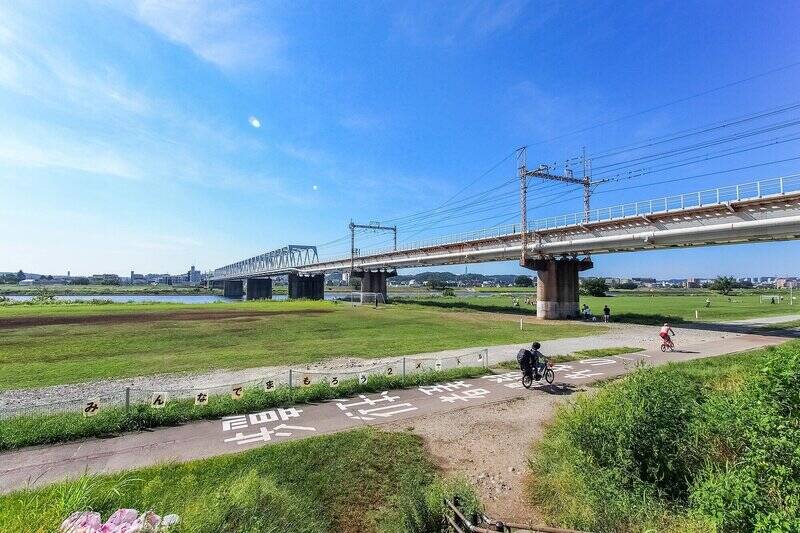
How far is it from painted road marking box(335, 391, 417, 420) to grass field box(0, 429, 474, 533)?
156 cm

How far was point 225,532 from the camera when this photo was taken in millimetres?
4445

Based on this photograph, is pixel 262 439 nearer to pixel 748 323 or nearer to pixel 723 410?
pixel 723 410

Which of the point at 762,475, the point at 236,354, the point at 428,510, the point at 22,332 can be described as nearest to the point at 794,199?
the point at 762,475

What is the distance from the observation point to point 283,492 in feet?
20.4

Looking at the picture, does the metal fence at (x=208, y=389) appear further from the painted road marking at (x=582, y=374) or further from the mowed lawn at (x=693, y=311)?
the mowed lawn at (x=693, y=311)

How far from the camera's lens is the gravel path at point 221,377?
47.5ft

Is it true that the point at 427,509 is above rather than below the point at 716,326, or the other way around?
above

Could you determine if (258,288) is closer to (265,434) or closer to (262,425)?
(262,425)

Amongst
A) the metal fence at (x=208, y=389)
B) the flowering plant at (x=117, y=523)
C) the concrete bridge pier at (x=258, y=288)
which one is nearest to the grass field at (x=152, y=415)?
the metal fence at (x=208, y=389)

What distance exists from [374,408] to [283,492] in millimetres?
6781

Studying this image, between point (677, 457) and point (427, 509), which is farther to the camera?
point (677, 457)

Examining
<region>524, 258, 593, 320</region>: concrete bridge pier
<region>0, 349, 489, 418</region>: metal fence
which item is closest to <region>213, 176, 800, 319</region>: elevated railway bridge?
<region>524, 258, 593, 320</region>: concrete bridge pier

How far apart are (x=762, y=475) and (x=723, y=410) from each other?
2.01 m

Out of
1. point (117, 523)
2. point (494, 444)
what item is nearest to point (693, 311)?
point (494, 444)
